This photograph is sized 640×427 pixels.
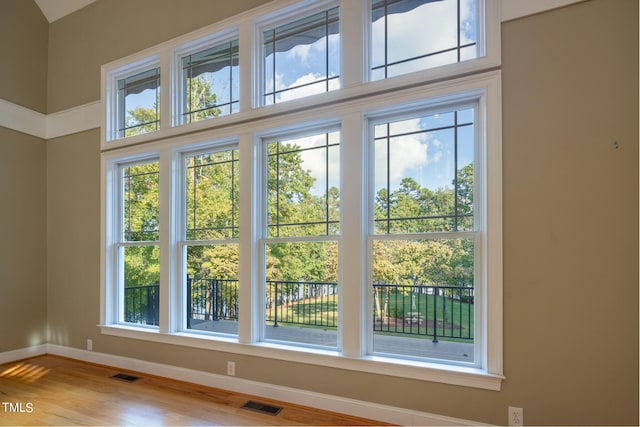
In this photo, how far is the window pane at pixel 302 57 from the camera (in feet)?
9.29

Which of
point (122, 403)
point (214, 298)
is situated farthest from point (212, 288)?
point (122, 403)

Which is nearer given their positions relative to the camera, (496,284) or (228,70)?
(496,284)

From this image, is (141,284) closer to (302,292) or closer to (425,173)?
(302,292)

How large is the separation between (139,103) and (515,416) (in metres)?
4.40

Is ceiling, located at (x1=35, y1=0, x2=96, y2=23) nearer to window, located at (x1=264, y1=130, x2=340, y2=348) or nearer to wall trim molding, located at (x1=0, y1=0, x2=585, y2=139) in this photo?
wall trim molding, located at (x1=0, y1=0, x2=585, y2=139)

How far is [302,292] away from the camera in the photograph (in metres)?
2.91

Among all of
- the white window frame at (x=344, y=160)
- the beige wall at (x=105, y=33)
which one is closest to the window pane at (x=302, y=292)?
the white window frame at (x=344, y=160)

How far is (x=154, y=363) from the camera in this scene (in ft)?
11.3

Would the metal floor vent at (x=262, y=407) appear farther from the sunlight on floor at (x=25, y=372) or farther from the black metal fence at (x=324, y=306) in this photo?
the sunlight on floor at (x=25, y=372)

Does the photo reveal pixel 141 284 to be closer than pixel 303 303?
No

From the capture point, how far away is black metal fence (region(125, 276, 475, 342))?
241cm

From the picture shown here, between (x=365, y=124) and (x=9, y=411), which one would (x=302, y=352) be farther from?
(x=9, y=411)

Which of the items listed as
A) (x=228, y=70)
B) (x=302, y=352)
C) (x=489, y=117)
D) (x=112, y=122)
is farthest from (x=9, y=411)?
(x=489, y=117)

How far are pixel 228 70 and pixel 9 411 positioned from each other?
3341 mm
